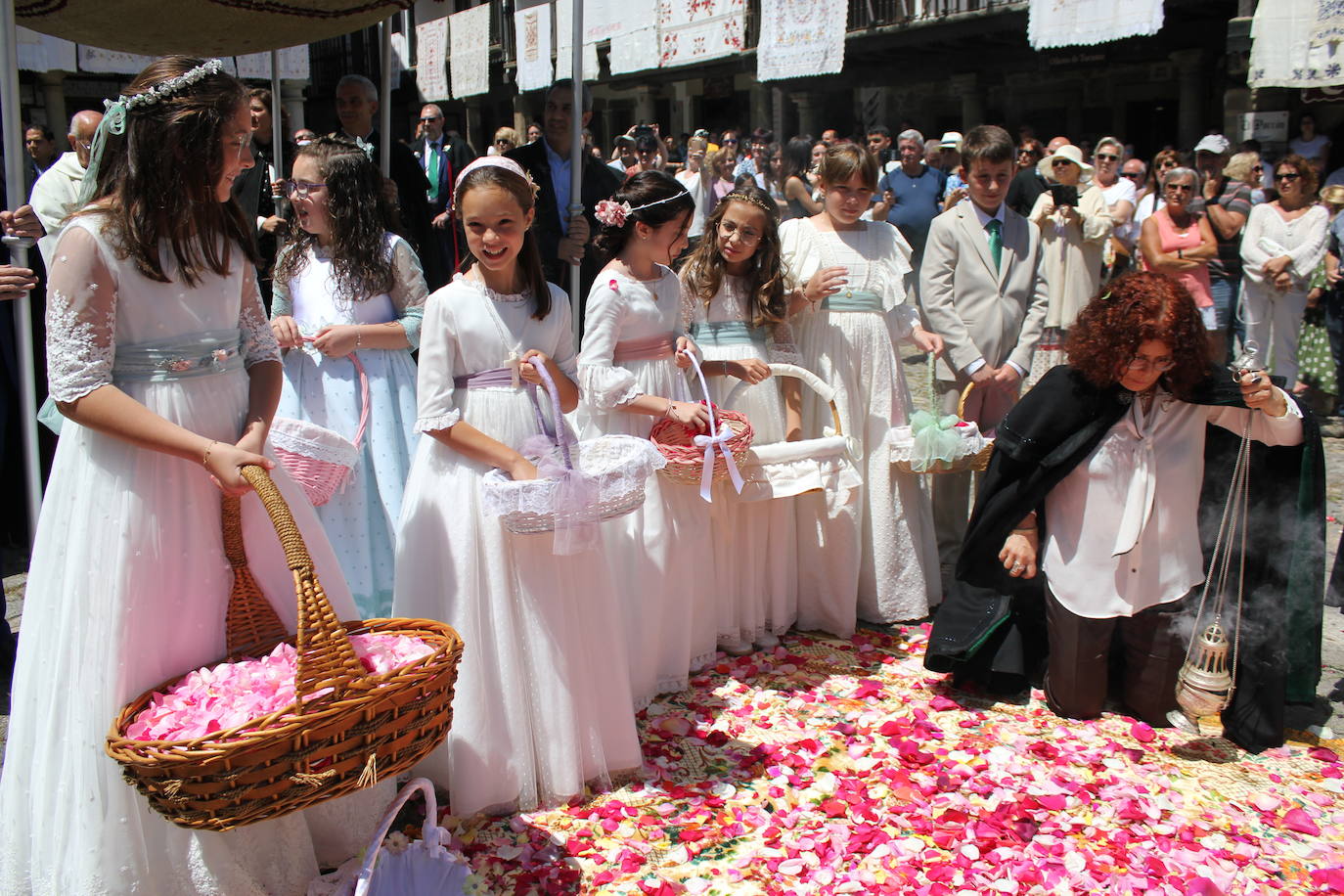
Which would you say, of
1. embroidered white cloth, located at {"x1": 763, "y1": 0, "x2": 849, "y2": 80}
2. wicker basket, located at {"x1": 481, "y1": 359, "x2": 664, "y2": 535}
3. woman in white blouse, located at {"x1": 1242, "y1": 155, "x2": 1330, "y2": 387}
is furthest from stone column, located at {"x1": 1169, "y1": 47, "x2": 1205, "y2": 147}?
wicker basket, located at {"x1": 481, "y1": 359, "x2": 664, "y2": 535}

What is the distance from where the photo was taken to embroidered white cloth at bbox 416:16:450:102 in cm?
1816

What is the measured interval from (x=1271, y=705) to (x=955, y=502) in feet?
6.20

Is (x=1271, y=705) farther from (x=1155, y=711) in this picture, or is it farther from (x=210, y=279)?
(x=210, y=279)

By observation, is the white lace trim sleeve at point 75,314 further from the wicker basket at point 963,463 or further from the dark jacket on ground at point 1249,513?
the wicker basket at point 963,463

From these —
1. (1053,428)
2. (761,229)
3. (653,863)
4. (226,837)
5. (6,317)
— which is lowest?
(653,863)

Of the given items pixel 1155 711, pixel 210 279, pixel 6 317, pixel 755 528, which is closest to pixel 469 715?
pixel 210 279

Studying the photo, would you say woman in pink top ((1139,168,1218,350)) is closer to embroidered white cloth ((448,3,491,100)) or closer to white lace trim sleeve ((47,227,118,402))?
white lace trim sleeve ((47,227,118,402))

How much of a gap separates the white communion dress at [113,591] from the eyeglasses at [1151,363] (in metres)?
2.59

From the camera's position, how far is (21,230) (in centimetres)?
366

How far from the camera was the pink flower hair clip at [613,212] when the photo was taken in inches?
150

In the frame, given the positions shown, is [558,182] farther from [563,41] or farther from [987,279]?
[563,41]

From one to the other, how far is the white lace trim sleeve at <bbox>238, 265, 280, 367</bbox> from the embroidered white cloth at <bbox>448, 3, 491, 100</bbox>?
46.2ft

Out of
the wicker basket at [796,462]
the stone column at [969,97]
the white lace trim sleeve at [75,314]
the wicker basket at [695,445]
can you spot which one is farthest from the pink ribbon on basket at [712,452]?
the stone column at [969,97]

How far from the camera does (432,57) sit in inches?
736
